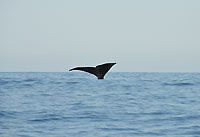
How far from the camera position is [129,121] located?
11.1m

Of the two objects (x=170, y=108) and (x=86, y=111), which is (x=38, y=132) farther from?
(x=170, y=108)

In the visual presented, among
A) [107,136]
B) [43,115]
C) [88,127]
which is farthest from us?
[43,115]

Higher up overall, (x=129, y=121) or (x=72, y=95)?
(x=72, y=95)

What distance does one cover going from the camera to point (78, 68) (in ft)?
65.8

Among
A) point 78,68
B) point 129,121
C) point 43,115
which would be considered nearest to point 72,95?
point 78,68

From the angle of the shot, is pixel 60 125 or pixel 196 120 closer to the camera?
pixel 60 125

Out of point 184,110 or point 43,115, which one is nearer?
point 43,115

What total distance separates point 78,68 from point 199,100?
23.0ft

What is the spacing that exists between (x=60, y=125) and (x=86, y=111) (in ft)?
6.80

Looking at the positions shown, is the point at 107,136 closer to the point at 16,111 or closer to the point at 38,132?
the point at 38,132

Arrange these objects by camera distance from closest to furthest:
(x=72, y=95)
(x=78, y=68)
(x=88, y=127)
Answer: (x=88, y=127) < (x=72, y=95) < (x=78, y=68)

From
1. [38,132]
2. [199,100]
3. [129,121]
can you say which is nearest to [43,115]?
[38,132]

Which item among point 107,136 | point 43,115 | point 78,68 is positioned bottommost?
point 107,136

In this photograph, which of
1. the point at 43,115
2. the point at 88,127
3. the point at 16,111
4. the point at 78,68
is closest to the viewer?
the point at 88,127
